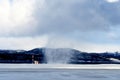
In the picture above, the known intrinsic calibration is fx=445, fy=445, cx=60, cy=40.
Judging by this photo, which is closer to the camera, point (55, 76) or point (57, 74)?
point (55, 76)

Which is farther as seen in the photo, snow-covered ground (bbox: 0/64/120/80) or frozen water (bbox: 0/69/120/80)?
snow-covered ground (bbox: 0/64/120/80)

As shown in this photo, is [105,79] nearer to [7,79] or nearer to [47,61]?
[7,79]

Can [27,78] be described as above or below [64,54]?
below

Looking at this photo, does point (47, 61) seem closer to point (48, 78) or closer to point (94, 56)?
point (94, 56)

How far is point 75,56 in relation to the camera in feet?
521

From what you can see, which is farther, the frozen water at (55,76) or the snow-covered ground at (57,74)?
the snow-covered ground at (57,74)

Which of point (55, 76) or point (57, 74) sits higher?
point (57, 74)

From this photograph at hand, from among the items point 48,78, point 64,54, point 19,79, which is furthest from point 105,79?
point 64,54

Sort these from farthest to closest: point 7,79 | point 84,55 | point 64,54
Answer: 1. point 84,55
2. point 64,54
3. point 7,79

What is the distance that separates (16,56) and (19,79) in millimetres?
114620

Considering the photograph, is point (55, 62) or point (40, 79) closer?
point (40, 79)

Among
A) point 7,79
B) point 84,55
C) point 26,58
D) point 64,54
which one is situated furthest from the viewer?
point 84,55

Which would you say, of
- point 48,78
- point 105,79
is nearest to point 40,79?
point 48,78

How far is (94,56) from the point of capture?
17650 cm
